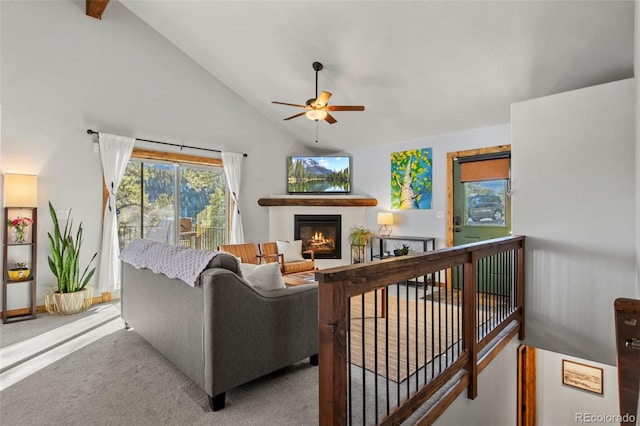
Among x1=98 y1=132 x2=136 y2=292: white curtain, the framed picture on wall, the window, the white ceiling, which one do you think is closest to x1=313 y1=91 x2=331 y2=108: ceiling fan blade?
the white ceiling

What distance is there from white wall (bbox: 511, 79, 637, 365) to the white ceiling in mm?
406

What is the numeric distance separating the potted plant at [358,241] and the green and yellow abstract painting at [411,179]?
A: 69 cm

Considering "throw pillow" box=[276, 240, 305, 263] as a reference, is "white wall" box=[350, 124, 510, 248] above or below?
above

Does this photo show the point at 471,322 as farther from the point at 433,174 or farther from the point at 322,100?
the point at 433,174

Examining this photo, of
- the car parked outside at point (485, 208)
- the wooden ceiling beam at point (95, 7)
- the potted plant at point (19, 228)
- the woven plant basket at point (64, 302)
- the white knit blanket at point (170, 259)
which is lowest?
the woven plant basket at point (64, 302)

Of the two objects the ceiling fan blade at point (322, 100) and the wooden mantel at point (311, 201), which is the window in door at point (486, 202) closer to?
the wooden mantel at point (311, 201)

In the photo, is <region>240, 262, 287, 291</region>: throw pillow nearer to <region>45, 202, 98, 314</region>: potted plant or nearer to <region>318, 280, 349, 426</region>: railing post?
<region>318, 280, 349, 426</region>: railing post

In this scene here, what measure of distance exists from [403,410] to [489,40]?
11.0ft

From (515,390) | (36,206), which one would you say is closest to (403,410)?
(515,390)

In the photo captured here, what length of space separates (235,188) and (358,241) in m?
2.40

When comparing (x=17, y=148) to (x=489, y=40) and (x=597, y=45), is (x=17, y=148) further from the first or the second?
(x=597, y=45)

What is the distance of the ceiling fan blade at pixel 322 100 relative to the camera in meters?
3.65

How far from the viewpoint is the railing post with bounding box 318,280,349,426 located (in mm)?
1403

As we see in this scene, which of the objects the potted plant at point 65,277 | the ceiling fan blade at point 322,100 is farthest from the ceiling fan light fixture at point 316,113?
the potted plant at point 65,277
